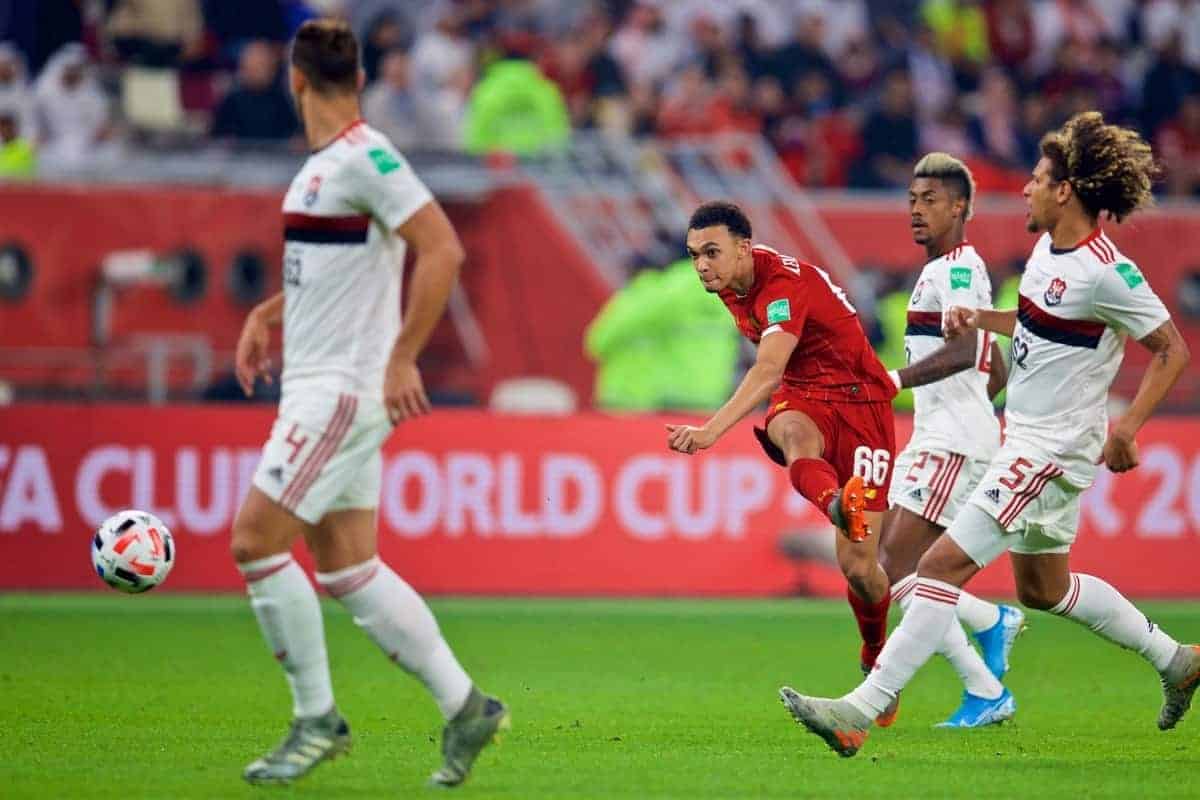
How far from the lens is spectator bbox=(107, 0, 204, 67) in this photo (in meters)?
19.9

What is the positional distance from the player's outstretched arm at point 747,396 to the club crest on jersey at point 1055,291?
1.05m

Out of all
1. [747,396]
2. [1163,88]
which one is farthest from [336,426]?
[1163,88]

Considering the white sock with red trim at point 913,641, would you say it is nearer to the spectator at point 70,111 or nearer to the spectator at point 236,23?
the spectator at point 70,111

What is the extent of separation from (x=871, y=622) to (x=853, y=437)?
0.86 m

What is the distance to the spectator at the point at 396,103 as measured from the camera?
2042cm

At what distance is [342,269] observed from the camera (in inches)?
269

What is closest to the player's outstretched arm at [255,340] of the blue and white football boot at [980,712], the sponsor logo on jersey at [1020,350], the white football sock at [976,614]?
the sponsor logo on jersey at [1020,350]

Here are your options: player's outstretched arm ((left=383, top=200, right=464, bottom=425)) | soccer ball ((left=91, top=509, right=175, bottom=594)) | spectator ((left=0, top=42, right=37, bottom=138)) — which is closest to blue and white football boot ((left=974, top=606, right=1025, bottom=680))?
soccer ball ((left=91, top=509, right=175, bottom=594))

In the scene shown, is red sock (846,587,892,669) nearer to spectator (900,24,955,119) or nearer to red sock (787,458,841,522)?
red sock (787,458,841,522)

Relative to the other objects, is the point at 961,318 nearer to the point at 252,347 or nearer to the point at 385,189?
the point at 385,189

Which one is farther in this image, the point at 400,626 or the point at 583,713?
the point at 583,713

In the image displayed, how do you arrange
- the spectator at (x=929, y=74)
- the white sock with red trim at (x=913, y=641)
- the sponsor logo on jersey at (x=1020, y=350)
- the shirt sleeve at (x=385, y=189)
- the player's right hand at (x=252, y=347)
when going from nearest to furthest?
the shirt sleeve at (x=385, y=189) → the player's right hand at (x=252, y=347) → the white sock with red trim at (x=913, y=641) → the sponsor logo on jersey at (x=1020, y=350) → the spectator at (x=929, y=74)

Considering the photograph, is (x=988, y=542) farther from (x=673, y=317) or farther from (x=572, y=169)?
(x=572, y=169)

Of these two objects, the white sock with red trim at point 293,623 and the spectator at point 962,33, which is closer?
the white sock with red trim at point 293,623
